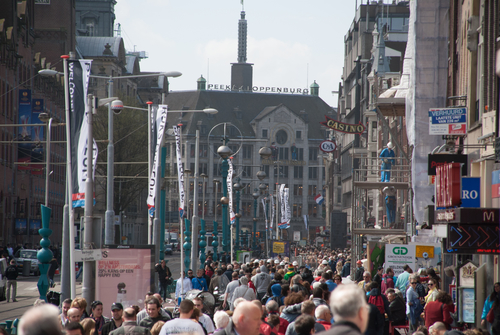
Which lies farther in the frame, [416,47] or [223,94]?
[223,94]

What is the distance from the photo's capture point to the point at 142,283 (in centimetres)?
1769

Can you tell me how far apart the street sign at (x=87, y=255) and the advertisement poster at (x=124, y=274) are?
5.66 ft

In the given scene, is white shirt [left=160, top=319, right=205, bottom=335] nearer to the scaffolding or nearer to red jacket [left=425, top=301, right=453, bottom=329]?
red jacket [left=425, top=301, right=453, bottom=329]

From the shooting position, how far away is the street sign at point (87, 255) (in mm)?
15304

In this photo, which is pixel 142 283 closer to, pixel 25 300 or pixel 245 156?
pixel 25 300

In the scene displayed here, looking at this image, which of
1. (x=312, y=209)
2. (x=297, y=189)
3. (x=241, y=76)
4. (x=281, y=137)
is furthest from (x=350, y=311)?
(x=241, y=76)

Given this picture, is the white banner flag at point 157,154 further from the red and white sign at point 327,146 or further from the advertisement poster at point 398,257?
the red and white sign at point 327,146

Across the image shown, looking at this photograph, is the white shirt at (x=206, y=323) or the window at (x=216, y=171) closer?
the white shirt at (x=206, y=323)

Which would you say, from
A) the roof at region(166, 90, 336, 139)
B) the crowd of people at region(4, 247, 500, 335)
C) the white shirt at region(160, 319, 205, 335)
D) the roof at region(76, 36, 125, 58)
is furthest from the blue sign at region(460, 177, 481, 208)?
the roof at region(166, 90, 336, 139)

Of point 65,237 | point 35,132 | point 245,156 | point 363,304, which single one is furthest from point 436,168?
point 245,156

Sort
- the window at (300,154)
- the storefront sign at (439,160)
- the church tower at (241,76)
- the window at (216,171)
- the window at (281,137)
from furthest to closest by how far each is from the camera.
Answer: the church tower at (241,76), the window at (300,154), the window at (281,137), the window at (216,171), the storefront sign at (439,160)

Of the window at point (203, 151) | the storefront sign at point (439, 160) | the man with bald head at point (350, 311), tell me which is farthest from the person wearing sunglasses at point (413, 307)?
the window at point (203, 151)

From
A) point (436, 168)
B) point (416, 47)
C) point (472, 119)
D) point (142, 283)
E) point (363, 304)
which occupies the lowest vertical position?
point (142, 283)

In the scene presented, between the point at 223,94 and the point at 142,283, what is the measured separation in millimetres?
124637
